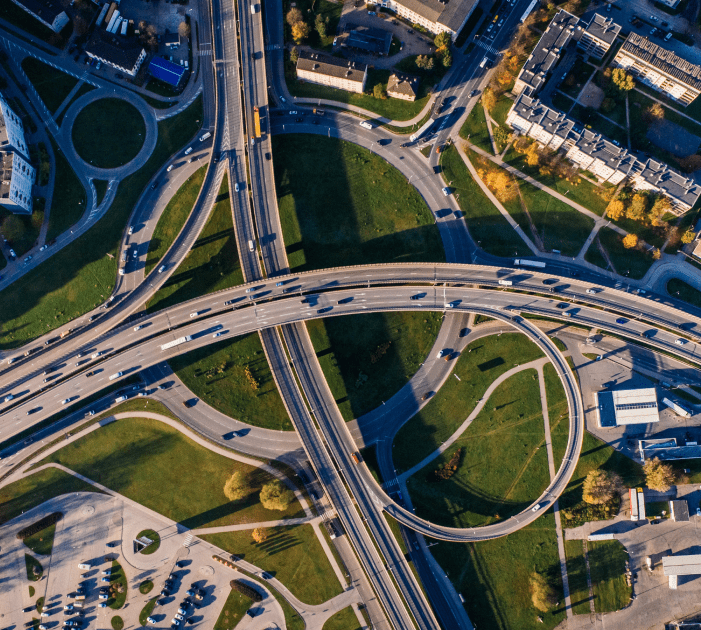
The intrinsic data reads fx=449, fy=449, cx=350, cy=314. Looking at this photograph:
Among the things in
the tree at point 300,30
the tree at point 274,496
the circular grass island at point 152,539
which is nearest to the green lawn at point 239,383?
the tree at point 274,496

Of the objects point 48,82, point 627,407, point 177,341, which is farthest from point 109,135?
point 627,407

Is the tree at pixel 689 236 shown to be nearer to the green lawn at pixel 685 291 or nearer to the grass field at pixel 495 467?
the green lawn at pixel 685 291

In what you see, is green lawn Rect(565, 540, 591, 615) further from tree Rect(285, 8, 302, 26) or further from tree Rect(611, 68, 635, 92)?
tree Rect(285, 8, 302, 26)

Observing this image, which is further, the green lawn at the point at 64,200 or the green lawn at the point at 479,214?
the green lawn at the point at 64,200

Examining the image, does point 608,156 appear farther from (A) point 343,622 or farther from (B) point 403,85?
(A) point 343,622

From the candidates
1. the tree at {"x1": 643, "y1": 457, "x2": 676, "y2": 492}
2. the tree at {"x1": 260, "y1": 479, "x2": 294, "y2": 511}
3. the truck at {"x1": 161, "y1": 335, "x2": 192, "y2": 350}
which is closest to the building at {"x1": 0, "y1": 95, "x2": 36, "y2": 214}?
the truck at {"x1": 161, "y1": 335, "x2": 192, "y2": 350}

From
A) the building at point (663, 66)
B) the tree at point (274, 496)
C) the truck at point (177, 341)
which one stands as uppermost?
the building at point (663, 66)
